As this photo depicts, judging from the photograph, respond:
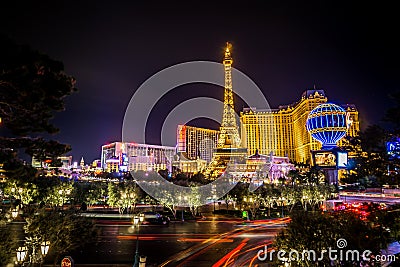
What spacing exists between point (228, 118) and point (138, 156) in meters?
72.1

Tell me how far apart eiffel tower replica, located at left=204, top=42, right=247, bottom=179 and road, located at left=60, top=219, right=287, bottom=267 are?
51.2 metres

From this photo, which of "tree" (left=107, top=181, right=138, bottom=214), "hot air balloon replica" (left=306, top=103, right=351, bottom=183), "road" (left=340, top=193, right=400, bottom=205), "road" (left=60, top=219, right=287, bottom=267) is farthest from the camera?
"hot air balloon replica" (left=306, top=103, right=351, bottom=183)

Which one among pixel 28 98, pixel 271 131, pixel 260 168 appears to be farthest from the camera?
pixel 271 131

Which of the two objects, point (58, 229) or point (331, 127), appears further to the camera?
point (331, 127)

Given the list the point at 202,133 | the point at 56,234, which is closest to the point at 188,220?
the point at 56,234

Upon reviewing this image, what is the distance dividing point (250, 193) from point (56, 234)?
26061mm

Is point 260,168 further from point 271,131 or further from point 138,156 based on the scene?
point 138,156

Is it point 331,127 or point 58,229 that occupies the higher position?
point 331,127

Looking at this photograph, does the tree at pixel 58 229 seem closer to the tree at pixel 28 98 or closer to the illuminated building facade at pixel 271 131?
the tree at pixel 28 98

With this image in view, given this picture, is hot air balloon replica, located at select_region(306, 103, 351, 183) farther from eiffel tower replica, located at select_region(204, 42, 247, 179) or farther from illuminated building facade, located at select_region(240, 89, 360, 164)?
illuminated building facade, located at select_region(240, 89, 360, 164)

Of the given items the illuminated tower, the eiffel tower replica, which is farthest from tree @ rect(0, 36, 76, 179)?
the illuminated tower

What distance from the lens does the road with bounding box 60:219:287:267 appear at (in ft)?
49.6

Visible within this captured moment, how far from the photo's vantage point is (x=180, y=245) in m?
18.7

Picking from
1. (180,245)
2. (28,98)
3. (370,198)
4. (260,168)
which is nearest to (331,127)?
(260,168)
